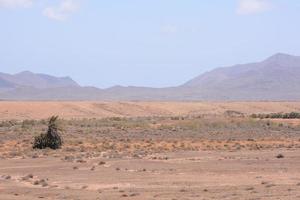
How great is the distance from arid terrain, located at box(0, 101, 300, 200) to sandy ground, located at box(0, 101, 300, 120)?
30.6 m

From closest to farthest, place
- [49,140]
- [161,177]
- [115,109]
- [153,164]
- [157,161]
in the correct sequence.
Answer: [161,177], [153,164], [157,161], [49,140], [115,109]

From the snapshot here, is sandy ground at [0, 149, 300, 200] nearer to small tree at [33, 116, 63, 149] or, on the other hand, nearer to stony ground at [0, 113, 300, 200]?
stony ground at [0, 113, 300, 200]

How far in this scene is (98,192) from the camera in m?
24.0

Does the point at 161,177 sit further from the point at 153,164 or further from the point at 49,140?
the point at 49,140

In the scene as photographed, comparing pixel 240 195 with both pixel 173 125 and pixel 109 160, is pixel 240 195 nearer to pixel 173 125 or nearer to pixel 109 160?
pixel 109 160

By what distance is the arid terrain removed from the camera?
2392 cm

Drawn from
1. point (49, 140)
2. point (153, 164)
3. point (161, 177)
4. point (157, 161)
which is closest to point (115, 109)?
point (49, 140)

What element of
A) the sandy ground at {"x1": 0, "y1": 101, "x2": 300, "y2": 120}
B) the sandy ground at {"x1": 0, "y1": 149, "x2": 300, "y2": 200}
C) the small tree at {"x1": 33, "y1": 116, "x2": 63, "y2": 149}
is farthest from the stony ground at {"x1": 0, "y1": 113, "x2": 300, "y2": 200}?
the sandy ground at {"x1": 0, "y1": 101, "x2": 300, "y2": 120}

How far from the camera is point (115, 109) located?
115 metres

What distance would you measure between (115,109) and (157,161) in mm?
79089

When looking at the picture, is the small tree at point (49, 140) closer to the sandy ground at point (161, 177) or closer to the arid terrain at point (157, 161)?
the arid terrain at point (157, 161)

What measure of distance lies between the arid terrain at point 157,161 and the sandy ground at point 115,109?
100ft

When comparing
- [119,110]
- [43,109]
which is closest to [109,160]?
[43,109]

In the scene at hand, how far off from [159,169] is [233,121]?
4086cm
